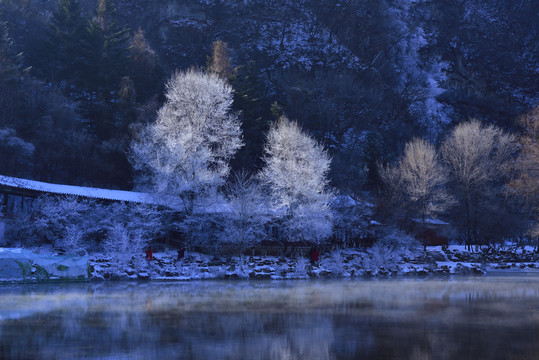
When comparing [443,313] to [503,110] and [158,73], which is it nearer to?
[158,73]

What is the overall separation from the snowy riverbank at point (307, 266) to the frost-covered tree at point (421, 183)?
20.8 ft

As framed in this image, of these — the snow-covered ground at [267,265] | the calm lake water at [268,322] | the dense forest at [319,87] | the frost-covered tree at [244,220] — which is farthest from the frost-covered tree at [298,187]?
the calm lake water at [268,322]

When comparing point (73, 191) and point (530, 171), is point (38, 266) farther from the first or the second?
point (530, 171)

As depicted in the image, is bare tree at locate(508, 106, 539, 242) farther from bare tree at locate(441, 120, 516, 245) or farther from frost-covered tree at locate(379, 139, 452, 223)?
frost-covered tree at locate(379, 139, 452, 223)

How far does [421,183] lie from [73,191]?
32.0 metres

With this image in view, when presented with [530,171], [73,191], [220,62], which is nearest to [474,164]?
[530,171]

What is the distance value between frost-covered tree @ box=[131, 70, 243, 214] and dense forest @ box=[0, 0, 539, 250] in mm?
2752

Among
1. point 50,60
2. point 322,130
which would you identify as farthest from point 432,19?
point 50,60

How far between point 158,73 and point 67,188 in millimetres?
26625

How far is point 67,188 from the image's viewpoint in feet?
148

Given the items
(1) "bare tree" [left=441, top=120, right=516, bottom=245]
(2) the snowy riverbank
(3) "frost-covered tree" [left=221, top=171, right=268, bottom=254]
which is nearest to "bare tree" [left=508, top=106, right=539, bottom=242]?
(2) the snowy riverbank

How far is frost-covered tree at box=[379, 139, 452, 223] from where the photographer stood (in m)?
55.3

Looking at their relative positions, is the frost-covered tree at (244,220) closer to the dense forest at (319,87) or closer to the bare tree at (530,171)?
the dense forest at (319,87)

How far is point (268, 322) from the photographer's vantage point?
19.7m
